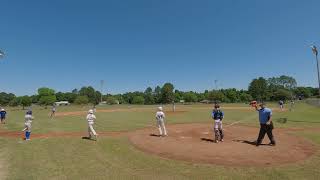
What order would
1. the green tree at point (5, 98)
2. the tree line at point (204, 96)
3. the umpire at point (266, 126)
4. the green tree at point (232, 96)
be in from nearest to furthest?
the umpire at point (266, 126), the tree line at point (204, 96), the green tree at point (232, 96), the green tree at point (5, 98)

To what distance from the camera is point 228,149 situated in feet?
43.0

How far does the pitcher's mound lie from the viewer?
11195mm

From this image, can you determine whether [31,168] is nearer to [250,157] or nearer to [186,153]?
[186,153]

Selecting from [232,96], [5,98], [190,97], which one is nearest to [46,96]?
[190,97]

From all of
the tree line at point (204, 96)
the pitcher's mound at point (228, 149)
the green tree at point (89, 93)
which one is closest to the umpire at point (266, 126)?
the pitcher's mound at point (228, 149)

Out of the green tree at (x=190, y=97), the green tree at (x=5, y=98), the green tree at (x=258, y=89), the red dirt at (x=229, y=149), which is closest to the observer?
the red dirt at (x=229, y=149)

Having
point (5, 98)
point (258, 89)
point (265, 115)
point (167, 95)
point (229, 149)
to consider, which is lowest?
point (229, 149)

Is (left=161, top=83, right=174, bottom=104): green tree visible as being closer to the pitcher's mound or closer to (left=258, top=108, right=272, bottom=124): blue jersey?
the pitcher's mound

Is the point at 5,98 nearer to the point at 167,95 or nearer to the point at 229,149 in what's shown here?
the point at 167,95

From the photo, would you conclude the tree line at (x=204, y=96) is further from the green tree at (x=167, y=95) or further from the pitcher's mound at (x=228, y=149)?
the pitcher's mound at (x=228, y=149)

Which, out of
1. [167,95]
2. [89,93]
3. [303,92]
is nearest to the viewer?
[167,95]

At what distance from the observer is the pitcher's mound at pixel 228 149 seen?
36.7 ft

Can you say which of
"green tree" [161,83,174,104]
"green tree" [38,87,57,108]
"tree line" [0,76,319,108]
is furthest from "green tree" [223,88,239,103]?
"green tree" [38,87,57,108]

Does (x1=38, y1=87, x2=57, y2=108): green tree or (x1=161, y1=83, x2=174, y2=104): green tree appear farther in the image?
(x1=161, y1=83, x2=174, y2=104): green tree
